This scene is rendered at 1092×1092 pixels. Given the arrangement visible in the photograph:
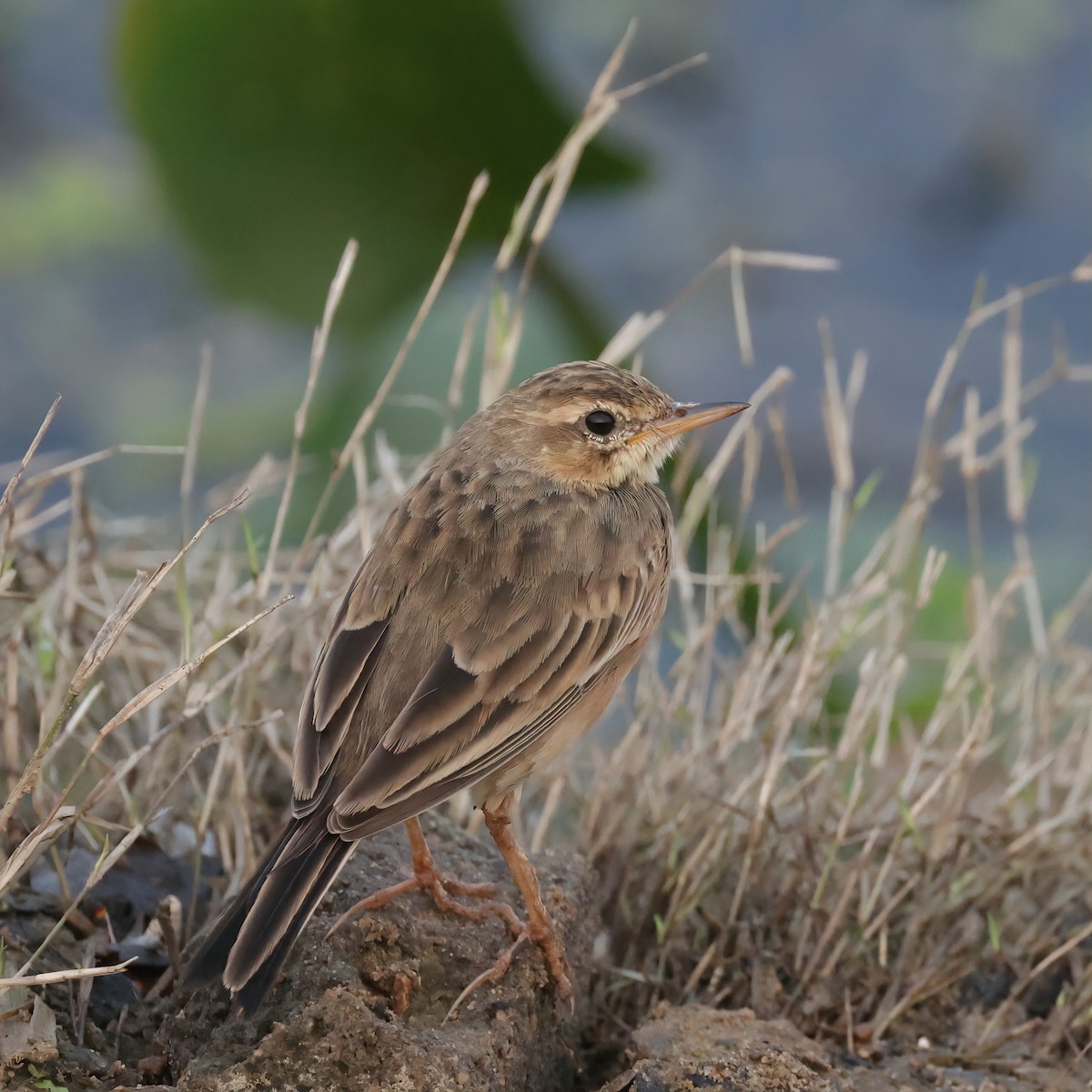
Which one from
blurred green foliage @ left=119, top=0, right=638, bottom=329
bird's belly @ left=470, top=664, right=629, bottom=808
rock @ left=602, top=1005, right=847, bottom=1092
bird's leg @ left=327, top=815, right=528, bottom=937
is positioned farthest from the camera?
blurred green foliage @ left=119, top=0, right=638, bottom=329

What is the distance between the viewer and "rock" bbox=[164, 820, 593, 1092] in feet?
9.40

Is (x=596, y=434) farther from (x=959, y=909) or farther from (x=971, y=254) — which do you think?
(x=971, y=254)

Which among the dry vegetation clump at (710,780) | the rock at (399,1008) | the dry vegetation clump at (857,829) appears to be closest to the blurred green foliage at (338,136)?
the dry vegetation clump at (710,780)

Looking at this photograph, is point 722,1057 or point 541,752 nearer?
point 722,1057

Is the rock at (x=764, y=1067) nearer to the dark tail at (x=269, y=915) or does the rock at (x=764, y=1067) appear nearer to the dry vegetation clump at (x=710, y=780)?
the dry vegetation clump at (x=710, y=780)

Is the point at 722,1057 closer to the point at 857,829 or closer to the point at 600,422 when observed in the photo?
the point at 857,829

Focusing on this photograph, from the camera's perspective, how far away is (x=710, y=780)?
14.0 feet

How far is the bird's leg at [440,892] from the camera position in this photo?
11.1ft

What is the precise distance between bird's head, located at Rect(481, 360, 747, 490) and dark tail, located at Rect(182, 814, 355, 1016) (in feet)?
4.17

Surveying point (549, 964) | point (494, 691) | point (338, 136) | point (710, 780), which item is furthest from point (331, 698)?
point (338, 136)

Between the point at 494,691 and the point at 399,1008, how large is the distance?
0.70 meters

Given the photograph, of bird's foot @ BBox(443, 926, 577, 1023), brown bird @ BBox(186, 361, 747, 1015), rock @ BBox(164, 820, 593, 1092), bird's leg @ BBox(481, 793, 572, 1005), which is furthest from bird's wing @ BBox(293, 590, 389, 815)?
bird's foot @ BBox(443, 926, 577, 1023)

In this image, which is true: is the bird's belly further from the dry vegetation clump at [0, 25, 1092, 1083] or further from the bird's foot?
the dry vegetation clump at [0, 25, 1092, 1083]

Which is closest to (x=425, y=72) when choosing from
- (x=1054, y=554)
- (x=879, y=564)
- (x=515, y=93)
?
(x=515, y=93)
